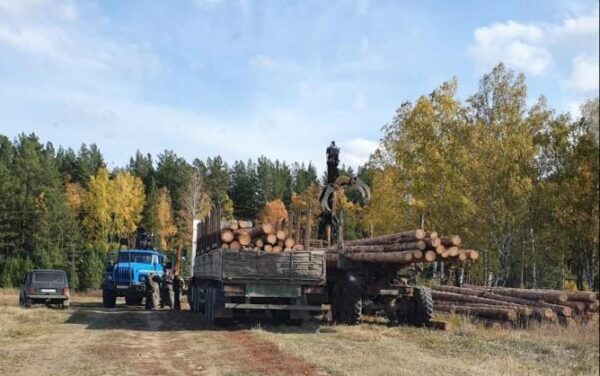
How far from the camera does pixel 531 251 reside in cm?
2966

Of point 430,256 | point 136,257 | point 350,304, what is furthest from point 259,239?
point 136,257

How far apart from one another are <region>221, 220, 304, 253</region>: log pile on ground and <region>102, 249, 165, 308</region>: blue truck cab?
40.6ft

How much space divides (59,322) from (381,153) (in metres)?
23.2

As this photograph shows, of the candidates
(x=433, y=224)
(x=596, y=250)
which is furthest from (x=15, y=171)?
(x=596, y=250)

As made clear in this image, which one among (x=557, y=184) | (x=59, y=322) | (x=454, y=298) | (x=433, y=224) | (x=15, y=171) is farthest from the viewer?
(x=15, y=171)

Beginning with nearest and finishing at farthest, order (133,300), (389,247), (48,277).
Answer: (389,247) < (48,277) < (133,300)

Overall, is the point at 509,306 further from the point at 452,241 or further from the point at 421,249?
the point at 421,249

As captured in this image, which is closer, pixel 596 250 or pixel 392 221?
pixel 596 250

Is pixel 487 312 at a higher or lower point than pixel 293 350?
higher

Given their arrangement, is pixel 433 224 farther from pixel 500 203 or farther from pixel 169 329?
pixel 169 329

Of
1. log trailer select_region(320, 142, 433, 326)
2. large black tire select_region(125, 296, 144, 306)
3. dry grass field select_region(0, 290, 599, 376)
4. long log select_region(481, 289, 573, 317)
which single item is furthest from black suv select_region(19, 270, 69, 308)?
long log select_region(481, 289, 573, 317)

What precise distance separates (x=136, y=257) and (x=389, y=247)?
50.1 feet

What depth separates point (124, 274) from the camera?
2795 centimetres

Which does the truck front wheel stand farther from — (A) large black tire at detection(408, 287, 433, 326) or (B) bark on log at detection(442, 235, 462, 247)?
(B) bark on log at detection(442, 235, 462, 247)
